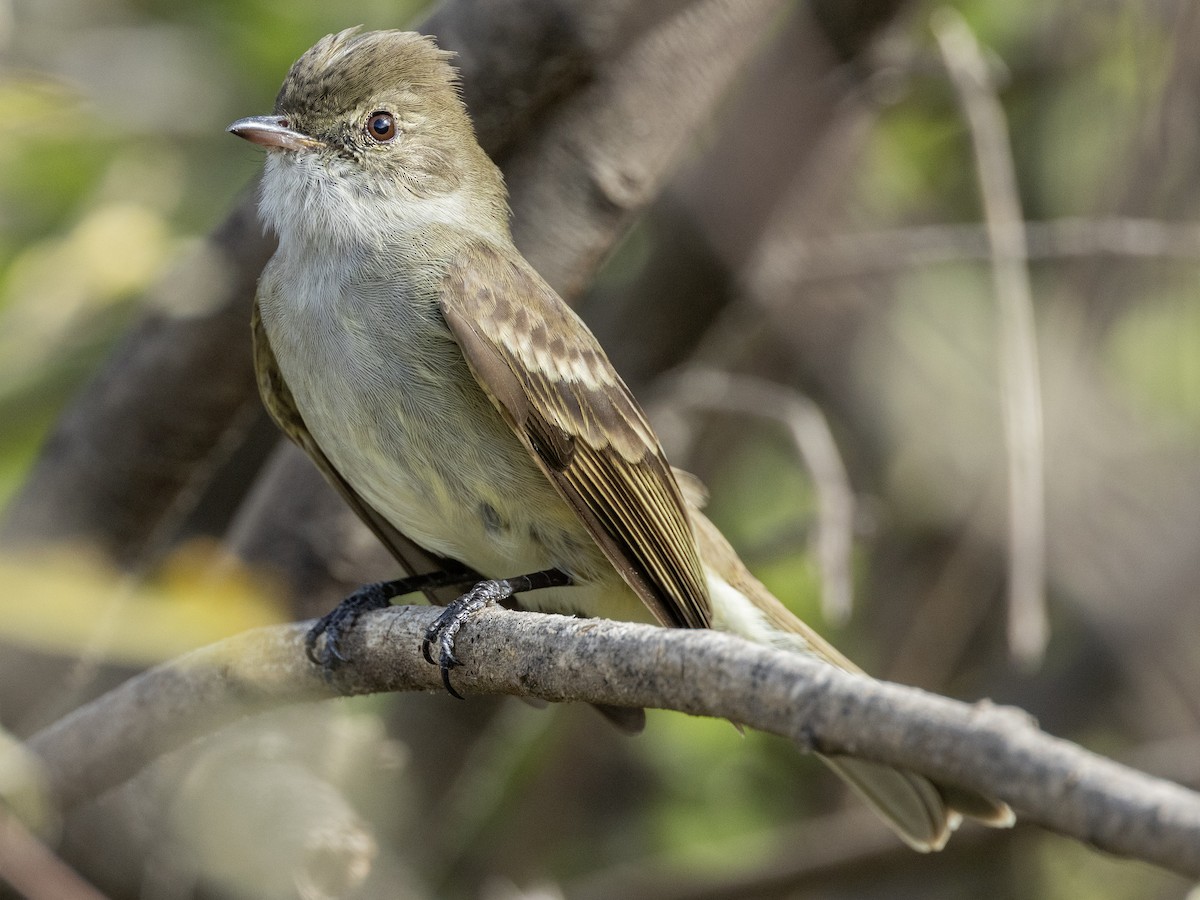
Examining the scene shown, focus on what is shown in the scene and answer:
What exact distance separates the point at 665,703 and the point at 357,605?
155 centimetres

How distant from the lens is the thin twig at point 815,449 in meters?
3.74

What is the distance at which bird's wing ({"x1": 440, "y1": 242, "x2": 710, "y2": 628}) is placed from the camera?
322cm

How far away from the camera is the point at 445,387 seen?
3.22 metres

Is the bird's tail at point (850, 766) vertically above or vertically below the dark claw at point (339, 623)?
above

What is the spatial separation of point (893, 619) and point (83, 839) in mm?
2788

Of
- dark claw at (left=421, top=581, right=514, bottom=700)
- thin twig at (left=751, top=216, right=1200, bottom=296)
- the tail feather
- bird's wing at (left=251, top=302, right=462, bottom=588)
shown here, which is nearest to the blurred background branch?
thin twig at (left=751, top=216, right=1200, bottom=296)

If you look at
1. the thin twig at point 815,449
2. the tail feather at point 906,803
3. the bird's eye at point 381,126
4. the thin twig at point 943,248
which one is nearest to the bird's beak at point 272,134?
the bird's eye at point 381,126

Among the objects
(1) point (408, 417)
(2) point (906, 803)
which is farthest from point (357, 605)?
(2) point (906, 803)

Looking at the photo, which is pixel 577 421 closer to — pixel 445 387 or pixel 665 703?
pixel 445 387

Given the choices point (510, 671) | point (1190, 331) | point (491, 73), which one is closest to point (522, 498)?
point (510, 671)

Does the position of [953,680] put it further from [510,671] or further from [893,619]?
[510,671]

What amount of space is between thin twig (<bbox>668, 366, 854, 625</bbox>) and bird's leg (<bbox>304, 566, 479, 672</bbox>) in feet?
3.02

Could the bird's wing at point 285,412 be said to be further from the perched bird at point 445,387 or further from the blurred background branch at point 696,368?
the blurred background branch at point 696,368

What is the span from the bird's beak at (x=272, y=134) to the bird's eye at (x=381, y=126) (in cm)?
14
